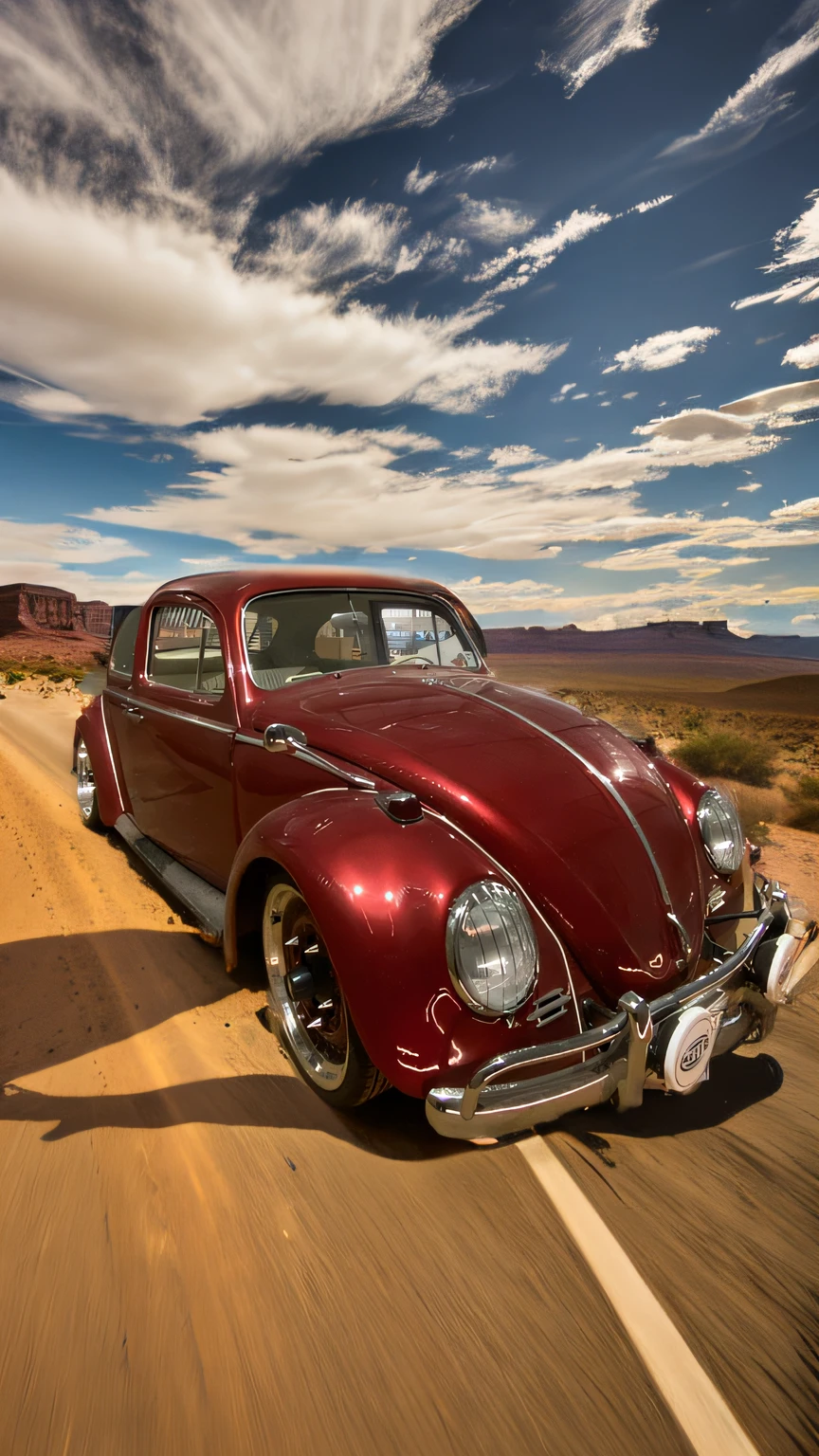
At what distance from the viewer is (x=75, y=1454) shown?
1.20 m

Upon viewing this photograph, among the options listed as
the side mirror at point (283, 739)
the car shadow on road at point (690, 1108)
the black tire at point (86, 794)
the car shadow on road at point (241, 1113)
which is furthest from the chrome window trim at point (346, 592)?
the black tire at point (86, 794)

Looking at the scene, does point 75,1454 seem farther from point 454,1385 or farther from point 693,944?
point 693,944

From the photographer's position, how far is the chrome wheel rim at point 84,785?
5129 mm

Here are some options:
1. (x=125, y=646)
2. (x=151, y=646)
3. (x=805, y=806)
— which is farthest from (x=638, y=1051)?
(x=805, y=806)

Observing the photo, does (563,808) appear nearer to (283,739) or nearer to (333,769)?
(333,769)

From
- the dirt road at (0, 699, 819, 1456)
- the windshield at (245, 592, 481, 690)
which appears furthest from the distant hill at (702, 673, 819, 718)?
the dirt road at (0, 699, 819, 1456)

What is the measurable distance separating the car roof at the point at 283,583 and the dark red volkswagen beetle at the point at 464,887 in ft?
0.07

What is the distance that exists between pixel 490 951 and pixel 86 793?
445 cm

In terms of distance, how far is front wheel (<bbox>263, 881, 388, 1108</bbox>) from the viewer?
6.38 feet

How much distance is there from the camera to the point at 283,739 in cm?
245

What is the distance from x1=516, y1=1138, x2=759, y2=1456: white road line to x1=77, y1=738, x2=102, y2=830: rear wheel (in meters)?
4.16

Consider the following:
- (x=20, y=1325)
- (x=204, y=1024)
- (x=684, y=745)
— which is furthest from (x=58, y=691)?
(x=20, y=1325)

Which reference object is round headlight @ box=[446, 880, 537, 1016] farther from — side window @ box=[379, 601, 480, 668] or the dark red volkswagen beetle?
side window @ box=[379, 601, 480, 668]

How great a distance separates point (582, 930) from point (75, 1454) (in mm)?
1497
